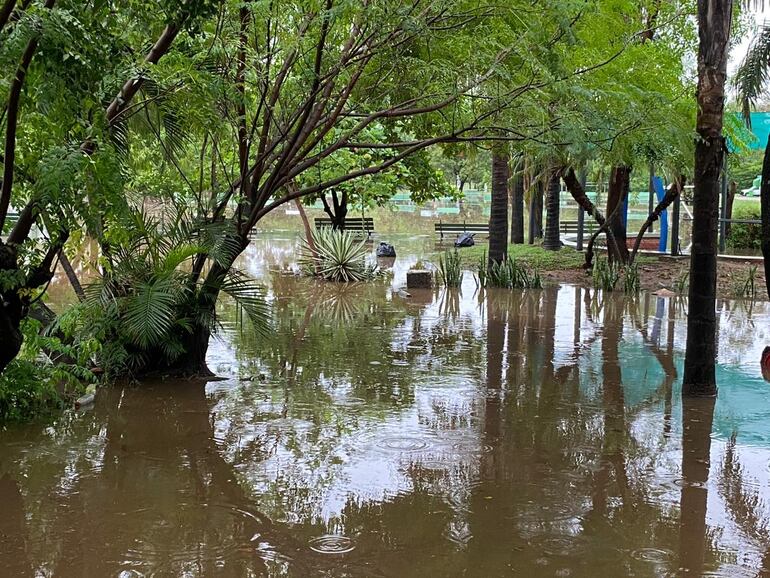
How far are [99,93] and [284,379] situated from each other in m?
4.31

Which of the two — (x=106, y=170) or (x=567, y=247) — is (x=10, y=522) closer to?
(x=106, y=170)

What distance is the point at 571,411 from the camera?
848 centimetres

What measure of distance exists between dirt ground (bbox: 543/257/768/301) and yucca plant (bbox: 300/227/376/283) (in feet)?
15.1

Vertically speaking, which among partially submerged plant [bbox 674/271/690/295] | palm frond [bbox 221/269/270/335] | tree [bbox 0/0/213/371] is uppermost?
tree [bbox 0/0/213/371]

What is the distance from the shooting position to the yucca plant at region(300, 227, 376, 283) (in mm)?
20406

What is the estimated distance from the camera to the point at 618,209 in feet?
66.0

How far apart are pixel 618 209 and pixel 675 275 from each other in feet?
6.78

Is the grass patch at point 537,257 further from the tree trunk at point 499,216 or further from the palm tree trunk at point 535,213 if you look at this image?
the palm tree trunk at point 535,213

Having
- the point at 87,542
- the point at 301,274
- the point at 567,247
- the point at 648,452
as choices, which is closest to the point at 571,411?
the point at 648,452

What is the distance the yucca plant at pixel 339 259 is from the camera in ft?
66.9

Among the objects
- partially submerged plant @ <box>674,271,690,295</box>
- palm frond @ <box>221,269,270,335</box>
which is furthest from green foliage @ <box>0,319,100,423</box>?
partially submerged plant @ <box>674,271,690,295</box>

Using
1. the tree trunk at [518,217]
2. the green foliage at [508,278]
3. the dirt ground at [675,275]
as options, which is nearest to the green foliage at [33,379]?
the green foliage at [508,278]

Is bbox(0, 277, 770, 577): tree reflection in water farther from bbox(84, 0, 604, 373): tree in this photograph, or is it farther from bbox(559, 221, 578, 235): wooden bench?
bbox(559, 221, 578, 235): wooden bench

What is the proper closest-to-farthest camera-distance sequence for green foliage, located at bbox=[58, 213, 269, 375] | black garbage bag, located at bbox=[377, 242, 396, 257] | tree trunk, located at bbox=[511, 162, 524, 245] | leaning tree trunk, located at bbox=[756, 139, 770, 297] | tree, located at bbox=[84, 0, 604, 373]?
1. leaning tree trunk, located at bbox=[756, 139, 770, 297]
2. tree, located at bbox=[84, 0, 604, 373]
3. green foliage, located at bbox=[58, 213, 269, 375]
4. black garbage bag, located at bbox=[377, 242, 396, 257]
5. tree trunk, located at bbox=[511, 162, 524, 245]
